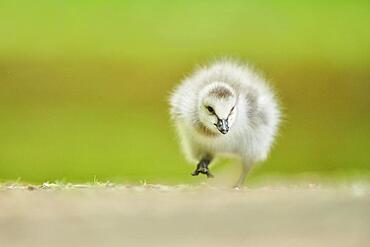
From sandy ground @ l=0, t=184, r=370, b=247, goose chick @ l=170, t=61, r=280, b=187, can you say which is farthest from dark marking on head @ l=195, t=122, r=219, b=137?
sandy ground @ l=0, t=184, r=370, b=247

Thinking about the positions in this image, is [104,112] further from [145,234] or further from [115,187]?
[145,234]

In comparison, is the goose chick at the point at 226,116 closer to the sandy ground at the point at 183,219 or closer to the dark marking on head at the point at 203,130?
the dark marking on head at the point at 203,130

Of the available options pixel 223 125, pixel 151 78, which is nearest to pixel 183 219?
pixel 223 125

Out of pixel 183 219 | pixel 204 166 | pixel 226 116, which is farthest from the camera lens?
pixel 204 166

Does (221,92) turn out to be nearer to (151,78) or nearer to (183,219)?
(151,78)

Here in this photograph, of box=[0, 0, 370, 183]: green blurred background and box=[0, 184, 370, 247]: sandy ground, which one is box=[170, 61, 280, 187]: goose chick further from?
box=[0, 184, 370, 247]: sandy ground

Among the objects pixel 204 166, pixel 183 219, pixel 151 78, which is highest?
pixel 151 78

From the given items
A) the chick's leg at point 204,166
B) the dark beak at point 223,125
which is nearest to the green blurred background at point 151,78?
the chick's leg at point 204,166
